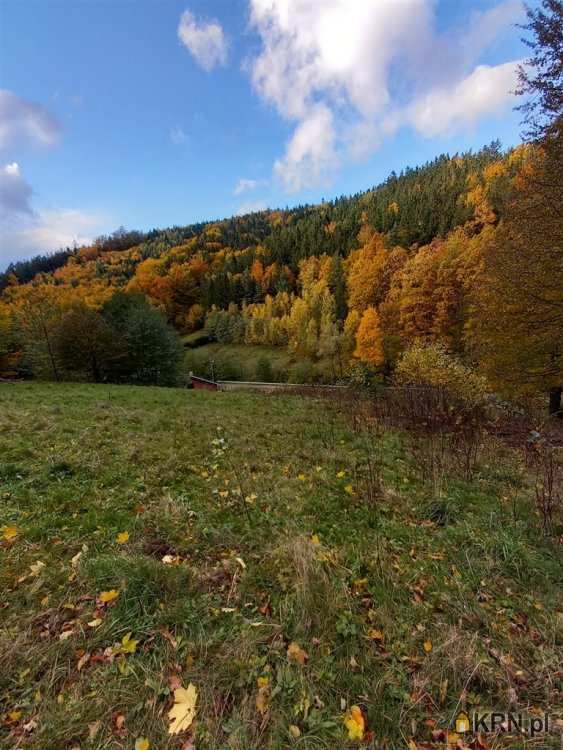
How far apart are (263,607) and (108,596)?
136 cm

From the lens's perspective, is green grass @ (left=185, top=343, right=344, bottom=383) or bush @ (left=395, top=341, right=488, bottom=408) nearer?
bush @ (left=395, top=341, right=488, bottom=408)

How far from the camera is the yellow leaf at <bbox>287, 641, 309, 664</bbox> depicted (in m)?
2.29

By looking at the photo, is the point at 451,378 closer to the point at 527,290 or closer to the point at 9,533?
the point at 527,290

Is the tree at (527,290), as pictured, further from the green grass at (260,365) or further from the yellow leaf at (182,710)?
the green grass at (260,365)

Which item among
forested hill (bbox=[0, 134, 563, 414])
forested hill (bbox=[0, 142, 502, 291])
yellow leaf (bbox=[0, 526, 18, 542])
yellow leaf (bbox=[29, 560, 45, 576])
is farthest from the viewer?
forested hill (bbox=[0, 142, 502, 291])

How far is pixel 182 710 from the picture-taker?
194 cm

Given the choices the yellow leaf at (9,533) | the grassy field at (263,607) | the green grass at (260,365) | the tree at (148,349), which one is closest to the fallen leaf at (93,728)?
the grassy field at (263,607)

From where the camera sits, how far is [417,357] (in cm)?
1491

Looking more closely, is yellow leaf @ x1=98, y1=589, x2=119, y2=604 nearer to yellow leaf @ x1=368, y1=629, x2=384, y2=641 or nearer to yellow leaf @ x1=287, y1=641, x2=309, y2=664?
yellow leaf @ x1=287, y1=641, x2=309, y2=664

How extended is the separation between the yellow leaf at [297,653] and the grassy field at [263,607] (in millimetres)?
22

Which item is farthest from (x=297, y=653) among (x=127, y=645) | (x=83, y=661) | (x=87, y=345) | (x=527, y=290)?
(x=87, y=345)

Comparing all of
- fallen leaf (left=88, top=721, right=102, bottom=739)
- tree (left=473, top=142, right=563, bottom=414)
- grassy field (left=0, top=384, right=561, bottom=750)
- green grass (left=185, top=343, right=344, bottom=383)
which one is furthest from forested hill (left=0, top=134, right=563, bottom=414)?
fallen leaf (left=88, top=721, right=102, bottom=739)

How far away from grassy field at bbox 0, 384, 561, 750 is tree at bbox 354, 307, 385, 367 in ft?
103

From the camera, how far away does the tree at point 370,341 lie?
3559cm
